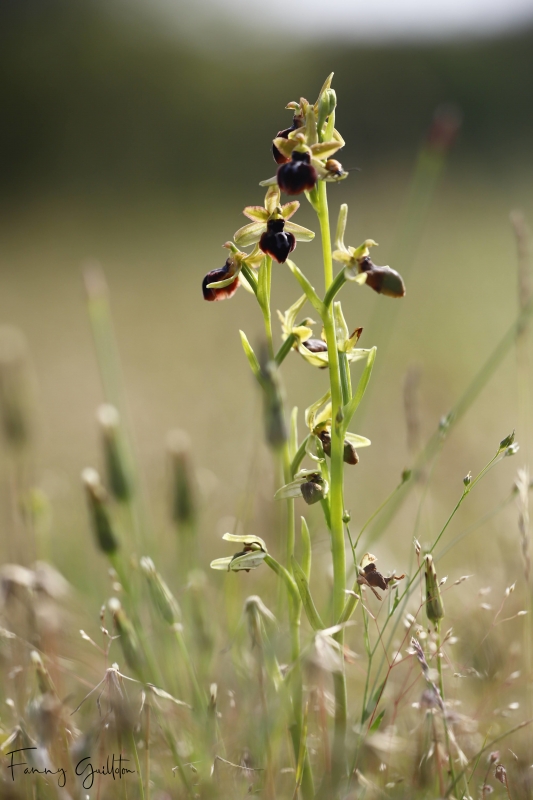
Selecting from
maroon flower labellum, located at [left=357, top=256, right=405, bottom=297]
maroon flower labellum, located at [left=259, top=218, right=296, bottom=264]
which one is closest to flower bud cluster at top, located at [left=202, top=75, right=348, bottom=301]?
maroon flower labellum, located at [left=259, top=218, right=296, bottom=264]

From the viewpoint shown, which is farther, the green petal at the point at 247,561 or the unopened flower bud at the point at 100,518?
the unopened flower bud at the point at 100,518

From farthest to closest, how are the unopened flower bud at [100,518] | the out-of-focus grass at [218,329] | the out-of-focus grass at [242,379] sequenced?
the out-of-focus grass at [218,329] < the out-of-focus grass at [242,379] < the unopened flower bud at [100,518]

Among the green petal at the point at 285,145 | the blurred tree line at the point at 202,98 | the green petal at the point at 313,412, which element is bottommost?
the green petal at the point at 313,412

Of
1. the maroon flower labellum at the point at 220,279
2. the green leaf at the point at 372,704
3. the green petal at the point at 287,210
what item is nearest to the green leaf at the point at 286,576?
the green leaf at the point at 372,704

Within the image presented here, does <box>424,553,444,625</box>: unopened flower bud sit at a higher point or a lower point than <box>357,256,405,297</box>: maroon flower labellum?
lower

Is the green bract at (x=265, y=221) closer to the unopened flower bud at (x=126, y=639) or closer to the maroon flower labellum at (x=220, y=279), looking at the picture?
the maroon flower labellum at (x=220, y=279)

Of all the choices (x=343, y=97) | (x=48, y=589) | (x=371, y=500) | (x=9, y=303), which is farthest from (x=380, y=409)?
(x=343, y=97)

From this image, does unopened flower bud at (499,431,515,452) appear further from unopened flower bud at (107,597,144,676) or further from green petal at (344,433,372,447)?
unopened flower bud at (107,597,144,676)
